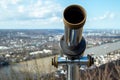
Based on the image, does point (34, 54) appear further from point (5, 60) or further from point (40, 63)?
point (5, 60)

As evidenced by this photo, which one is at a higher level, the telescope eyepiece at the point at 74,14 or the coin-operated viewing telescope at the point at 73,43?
the telescope eyepiece at the point at 74,14

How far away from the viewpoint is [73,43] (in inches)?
32.3

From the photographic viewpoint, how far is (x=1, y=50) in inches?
167

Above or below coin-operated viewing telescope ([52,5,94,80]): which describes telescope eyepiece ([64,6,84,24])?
above

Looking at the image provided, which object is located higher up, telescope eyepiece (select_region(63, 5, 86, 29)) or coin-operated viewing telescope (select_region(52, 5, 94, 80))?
telescope eyepiece (select_region(63, 5, 86, 29))

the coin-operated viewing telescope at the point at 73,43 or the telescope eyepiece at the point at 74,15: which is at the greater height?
the telescope eyepiece at the point at 74,15

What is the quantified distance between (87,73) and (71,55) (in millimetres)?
2493

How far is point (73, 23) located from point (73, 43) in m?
0.08

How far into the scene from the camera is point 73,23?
0.76 meters

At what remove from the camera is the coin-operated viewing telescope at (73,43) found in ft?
2.47

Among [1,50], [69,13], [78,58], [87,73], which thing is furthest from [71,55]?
[1,50]

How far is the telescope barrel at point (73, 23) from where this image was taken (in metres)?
0.74

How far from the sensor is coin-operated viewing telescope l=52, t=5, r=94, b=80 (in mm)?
753

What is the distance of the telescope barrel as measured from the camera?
736 mm
